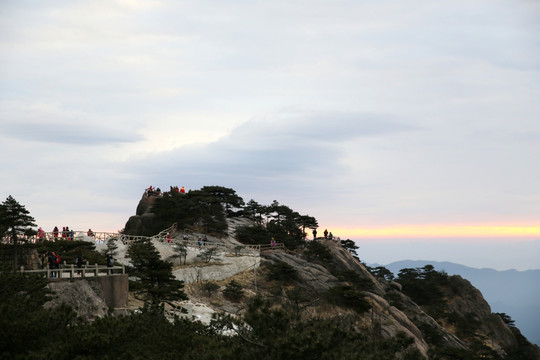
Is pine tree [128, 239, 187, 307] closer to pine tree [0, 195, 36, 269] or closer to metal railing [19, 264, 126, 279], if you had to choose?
metal railing [19, 264, 126, 279]

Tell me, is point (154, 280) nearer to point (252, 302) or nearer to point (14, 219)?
point (14, 219)

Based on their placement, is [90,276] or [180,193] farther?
[180,193]

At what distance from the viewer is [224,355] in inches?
635

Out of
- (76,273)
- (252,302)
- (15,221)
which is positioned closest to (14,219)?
(15,221)

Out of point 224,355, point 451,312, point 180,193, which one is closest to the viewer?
point 224,355

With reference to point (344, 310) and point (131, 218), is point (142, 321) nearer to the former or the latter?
point (344, 310)

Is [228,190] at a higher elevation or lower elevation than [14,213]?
higher

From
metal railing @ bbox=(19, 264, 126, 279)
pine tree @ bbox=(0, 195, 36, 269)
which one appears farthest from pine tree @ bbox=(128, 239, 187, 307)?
pine tree @ bbox=(0, 195, 36, 269)

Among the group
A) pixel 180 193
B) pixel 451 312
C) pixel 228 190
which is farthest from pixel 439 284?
pixel 180 193

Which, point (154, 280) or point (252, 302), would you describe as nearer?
point (252, 302)

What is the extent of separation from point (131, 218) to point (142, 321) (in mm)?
54413

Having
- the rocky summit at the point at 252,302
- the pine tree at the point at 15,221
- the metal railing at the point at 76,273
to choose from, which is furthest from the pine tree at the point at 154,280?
the pine tree at the point at 15,221

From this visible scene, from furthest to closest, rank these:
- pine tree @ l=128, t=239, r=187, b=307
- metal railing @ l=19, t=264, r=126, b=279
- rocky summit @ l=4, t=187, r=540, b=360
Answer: pine tree @ l=128, t=239, r=187, b=307 → metal railing @ l=19, t=264, r=126, b=279 → rocky summit @ l=4, t=187, r=540, b=360

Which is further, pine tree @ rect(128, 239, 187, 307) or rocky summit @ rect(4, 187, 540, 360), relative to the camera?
pine tree @ rect(128, 239, 187, 307)
